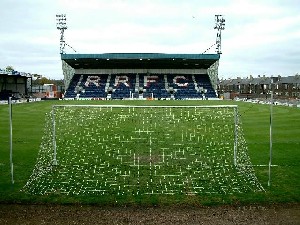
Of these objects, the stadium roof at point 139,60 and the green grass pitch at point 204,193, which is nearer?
the green grass pitch at point 204,193

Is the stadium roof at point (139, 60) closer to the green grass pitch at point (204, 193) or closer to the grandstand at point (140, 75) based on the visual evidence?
the grandstand at point (140, 75)

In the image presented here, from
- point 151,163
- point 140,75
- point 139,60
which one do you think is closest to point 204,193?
point 151,163

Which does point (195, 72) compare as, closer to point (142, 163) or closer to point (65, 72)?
point (65, 72)

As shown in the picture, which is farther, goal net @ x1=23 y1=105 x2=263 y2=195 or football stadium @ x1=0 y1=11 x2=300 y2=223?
goal net @ x1=23 y1=105 x2=263 y2=195

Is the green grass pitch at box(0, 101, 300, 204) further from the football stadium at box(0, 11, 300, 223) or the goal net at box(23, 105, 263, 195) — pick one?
the goal net at box(23, 105, 263, 195)

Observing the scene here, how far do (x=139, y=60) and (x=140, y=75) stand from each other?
12018mm

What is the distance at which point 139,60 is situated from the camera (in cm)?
7500

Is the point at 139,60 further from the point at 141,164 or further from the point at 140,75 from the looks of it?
the point at 141,164

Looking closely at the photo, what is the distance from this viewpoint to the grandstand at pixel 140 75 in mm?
72875

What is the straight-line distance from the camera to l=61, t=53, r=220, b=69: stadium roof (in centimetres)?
7175

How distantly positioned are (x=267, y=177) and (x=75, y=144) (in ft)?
30.6

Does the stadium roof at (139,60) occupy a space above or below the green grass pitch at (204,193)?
above

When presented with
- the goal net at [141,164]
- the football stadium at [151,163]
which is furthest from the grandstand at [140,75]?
the goal net at [141,164]

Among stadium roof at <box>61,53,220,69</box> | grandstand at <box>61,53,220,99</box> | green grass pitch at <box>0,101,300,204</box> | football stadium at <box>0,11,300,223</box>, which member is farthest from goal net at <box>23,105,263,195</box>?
grandstand at <box>61,53,220,99</box>
